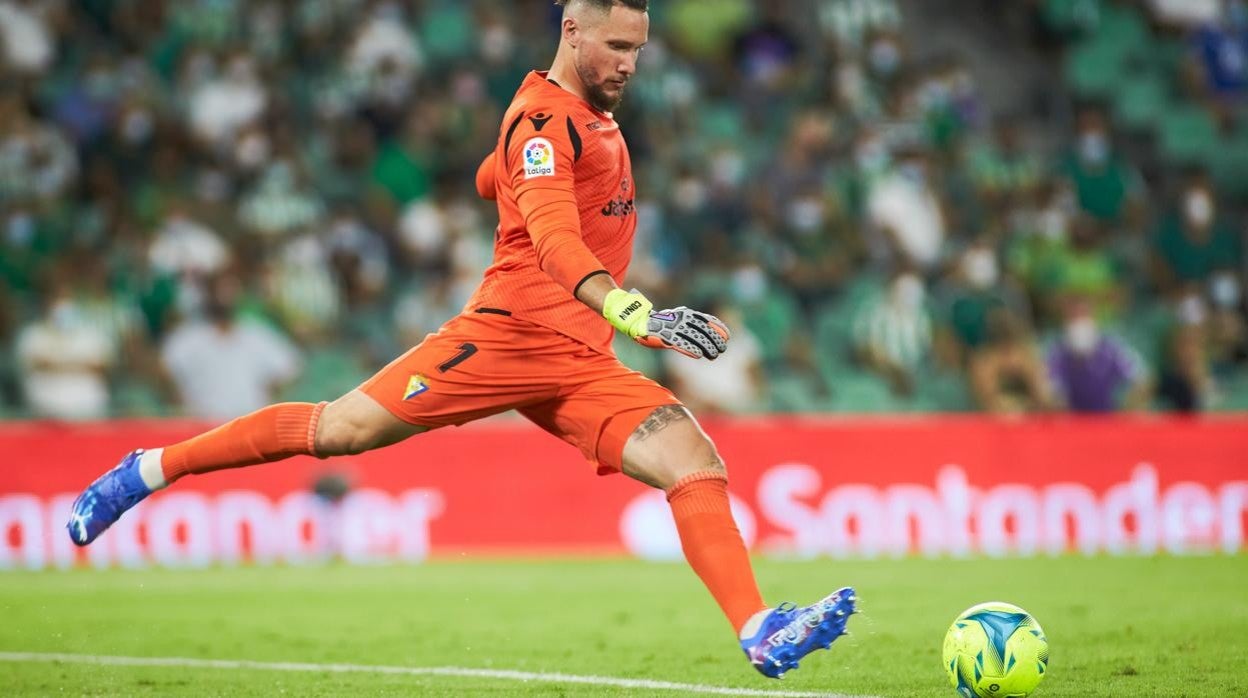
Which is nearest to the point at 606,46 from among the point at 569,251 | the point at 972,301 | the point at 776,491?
the point at 569,251

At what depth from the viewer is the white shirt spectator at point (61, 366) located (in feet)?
52.2

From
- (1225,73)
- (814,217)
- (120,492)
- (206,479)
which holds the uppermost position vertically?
(1225,73)

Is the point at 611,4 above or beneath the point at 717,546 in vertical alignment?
above

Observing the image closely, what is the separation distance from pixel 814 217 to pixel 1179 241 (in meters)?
4.09

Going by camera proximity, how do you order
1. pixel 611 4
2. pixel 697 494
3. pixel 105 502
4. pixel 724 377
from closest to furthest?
1. pixel 697 494
2. pixel 611 4
3. pixel 105 502
4. pixel 724 377

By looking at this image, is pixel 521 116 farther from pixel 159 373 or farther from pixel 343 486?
pixel 159 373

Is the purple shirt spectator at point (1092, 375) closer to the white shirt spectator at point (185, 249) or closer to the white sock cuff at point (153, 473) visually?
the white shirt spectator at point (185, 249)

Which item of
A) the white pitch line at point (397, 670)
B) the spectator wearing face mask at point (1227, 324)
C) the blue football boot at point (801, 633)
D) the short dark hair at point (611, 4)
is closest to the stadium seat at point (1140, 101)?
the spectator wearing face mask at point (1227, 324)

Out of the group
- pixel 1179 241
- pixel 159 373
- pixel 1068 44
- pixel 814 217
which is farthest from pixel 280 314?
pixel 1068 44

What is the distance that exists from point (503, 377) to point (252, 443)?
120cm

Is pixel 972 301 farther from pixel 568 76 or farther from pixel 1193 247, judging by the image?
pixel 568 76

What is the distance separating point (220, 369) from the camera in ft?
52.8

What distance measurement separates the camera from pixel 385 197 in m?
18.2

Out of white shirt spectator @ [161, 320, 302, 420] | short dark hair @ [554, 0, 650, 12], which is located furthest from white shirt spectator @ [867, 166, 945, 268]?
short dark hair @ [554, 0, 650, 12]
